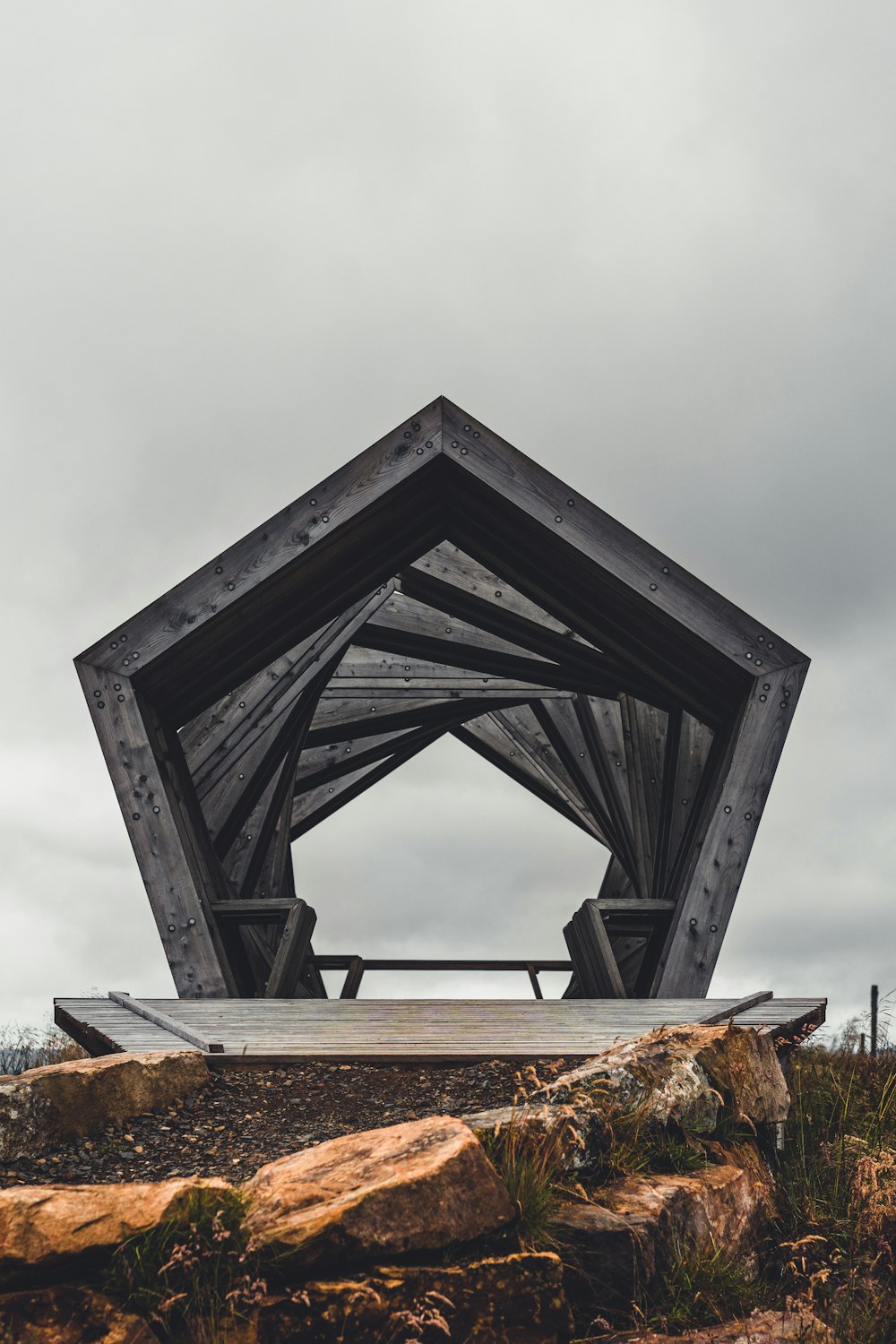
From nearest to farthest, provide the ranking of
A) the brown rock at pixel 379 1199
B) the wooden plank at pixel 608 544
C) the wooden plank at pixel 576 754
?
1. the brown rock at pixel 379 1199
2. the wooden plank at pixel 608 544
3. the wooden plank at pixel 576 754

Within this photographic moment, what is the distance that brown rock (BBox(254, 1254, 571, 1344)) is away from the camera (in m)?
2.48

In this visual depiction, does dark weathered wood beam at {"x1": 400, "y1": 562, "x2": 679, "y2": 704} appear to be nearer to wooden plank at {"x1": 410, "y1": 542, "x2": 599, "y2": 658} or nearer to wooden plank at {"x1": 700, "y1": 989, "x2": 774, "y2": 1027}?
wooden plank at {"x1": 410, "y1": 542, "x2": 599, "y2": 658}

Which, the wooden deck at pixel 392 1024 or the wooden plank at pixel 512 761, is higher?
the wooden plank at pixel 512 761

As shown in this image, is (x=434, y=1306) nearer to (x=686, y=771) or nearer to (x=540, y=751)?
(x=686, y=771)

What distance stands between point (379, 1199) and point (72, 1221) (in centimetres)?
73

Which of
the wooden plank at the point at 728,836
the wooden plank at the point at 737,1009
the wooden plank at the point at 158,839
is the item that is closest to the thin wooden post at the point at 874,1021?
the wooden plank at the point at 728,836

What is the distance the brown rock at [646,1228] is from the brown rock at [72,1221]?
1.00m

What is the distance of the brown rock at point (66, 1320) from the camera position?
8.01ft

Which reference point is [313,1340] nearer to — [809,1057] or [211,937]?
[211,937]

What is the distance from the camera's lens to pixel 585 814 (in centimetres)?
1289

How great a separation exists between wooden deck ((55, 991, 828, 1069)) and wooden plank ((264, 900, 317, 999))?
3.65 ft

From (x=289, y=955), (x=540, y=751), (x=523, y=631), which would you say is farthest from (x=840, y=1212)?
(x=540, y=751)

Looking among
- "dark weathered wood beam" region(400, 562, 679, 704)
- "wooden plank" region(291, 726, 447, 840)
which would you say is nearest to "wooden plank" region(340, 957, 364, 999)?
"wooden plank" region(291, 726, 447, 840)

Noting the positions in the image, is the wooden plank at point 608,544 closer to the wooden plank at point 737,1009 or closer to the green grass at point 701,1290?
the wooden plank at point 737,1009
